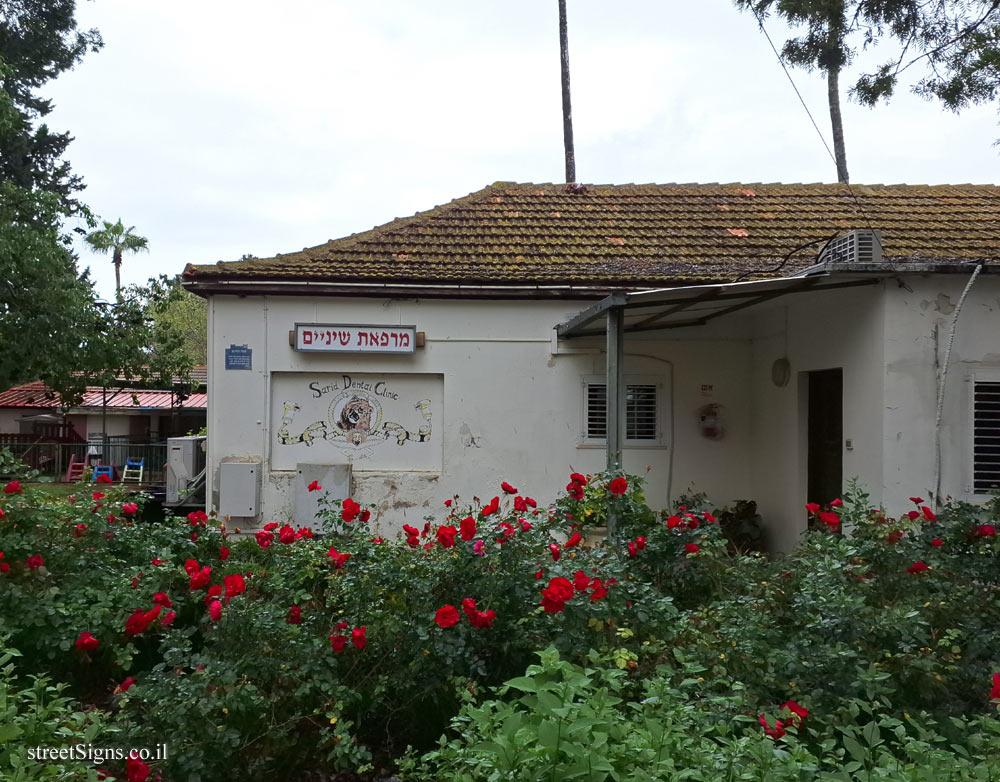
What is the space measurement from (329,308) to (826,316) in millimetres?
4964

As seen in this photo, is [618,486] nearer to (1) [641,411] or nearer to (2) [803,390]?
(2) [803,390]

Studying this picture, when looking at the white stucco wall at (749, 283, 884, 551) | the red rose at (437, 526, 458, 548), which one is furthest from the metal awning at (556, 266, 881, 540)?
the red rose at (437, 526, 458, 548)

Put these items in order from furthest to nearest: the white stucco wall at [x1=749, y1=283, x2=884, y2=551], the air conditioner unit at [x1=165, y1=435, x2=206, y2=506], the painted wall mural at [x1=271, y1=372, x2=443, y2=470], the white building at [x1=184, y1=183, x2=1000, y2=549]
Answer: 1. the air conditioner unit at [x1=165, y1=435, x2=206, y2=506]
2. the painted wall mural at [x1=271, y1=372, x2=443, y2=470]
3. the white building at [x1=184, y1=183, x2=1000, y2=549]
4. the white stucco wall at [x1=749, y1=283, x2=884, y2=551]

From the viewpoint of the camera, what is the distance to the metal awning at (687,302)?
6312mm

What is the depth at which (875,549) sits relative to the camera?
14.9ft

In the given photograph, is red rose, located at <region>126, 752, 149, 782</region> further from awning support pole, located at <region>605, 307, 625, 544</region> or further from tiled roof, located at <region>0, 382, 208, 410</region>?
tiled roof, located at <region>0, 382, 208, 410</region>

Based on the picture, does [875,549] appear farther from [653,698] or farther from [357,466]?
[357,466]

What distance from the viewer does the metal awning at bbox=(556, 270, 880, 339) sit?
20.7 ft

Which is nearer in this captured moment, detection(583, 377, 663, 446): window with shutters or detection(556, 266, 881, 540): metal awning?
detection(556, 266, 881, 540): metal awning

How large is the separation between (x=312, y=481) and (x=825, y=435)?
17.0 ft

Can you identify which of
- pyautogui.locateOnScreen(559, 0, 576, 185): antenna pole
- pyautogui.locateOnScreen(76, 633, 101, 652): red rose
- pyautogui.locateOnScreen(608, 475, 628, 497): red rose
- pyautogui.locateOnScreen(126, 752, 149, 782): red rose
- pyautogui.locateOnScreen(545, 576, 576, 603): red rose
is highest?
pyautogui.locateOnScreen(559, 0, 576, 185): antenna pole

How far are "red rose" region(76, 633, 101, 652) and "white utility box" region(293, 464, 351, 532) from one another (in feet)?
15.0

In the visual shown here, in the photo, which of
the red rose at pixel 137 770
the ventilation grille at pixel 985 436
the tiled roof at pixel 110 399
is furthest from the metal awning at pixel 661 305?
the tiled roof at pixel 110 399

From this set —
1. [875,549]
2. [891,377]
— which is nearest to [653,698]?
[875,549]
